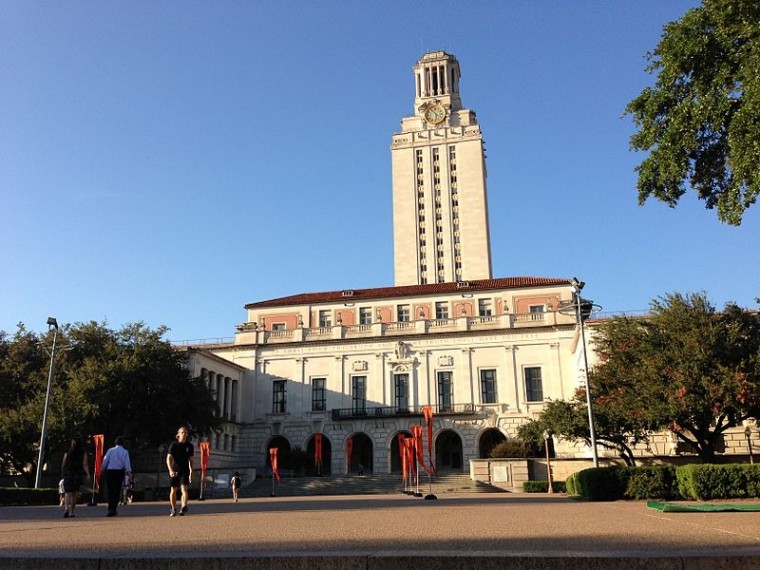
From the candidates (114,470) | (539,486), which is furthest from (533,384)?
(114,470)

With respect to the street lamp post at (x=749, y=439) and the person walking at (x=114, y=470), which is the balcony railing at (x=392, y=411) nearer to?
the street lamp post at (x=749, y=439)

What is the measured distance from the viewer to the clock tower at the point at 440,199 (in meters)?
89.6

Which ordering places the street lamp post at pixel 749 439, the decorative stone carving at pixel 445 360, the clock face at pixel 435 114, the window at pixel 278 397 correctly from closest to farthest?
the street lamp post at pixel 749 439, the decorative stone carving at pixel 445 360, the window at pixel 278 397, the clock face at pixel 435 114

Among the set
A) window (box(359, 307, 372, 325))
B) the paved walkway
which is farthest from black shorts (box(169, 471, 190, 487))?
window (box(359, 307, 372, 325))

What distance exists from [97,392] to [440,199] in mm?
62911

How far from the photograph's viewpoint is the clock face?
316ft

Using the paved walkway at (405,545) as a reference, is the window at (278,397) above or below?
above

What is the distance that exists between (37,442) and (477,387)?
108ft

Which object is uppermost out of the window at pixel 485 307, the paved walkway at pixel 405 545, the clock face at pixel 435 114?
the clock face at pixel 435 114

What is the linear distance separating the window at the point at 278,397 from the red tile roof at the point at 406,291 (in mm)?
8294

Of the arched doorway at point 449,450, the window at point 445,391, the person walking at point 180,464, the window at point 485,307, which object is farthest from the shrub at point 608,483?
the window at point 485,307

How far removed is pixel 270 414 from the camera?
57.6 meters

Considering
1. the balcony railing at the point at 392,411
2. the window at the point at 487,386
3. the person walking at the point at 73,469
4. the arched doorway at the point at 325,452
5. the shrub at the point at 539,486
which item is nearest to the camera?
the person walking at the point at 73,469

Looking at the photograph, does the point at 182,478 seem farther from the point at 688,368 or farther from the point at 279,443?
the point at 279,443
